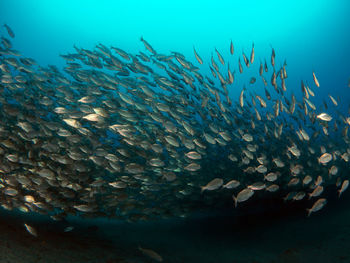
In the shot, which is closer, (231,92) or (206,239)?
(206,239)

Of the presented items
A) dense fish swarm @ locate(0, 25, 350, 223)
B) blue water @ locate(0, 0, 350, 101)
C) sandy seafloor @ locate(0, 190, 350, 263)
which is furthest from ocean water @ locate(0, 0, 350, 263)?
dense fish swarm @ locate(0, 25, 350, 223)

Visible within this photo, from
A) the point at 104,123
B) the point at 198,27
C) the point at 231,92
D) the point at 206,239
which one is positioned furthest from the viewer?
the point at 231,92

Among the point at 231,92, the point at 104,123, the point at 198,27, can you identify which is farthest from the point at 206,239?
the point at 231,92

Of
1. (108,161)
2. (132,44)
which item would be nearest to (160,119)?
(108,161)

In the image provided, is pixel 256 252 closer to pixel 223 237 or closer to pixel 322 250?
pixel 322 250

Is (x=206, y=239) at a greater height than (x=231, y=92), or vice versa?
(x=231, y=92)

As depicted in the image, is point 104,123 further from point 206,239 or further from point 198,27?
point 198,27

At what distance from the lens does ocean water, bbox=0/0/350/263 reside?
627 centimetres

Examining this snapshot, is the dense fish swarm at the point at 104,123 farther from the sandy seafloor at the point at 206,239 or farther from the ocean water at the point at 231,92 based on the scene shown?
the sandy seafloor at the point at 206,239

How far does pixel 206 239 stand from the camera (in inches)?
360

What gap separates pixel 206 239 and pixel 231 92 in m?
41.4

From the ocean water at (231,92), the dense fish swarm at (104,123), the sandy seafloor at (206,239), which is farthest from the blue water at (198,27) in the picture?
the dense fish swarm at (104,123)

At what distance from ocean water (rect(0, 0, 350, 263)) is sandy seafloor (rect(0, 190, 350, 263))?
38 mm

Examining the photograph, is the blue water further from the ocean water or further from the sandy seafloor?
the sandy seafloor
